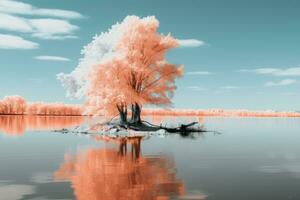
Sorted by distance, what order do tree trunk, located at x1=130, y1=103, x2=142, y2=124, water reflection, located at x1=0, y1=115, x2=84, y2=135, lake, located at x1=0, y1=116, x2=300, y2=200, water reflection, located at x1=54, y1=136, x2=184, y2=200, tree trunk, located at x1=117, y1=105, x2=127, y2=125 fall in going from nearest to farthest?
water reflection, located at x1=54, y1=136, x2=184, y2=200 → lake, located at x1=0, y1=116, x2=300, y2=200 → water reflection, located at x1=0, y1=115, x2=84, y2=135 → tree trunk, located at x1=117, y1=105, x2=127, y2=125 → tree trunk, located at x1=130, y1=103, x2=142, y2=124

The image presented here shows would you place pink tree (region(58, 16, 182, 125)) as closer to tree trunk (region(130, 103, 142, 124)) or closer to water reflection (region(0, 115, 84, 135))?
tree trunk (region(130, 103, 142, 124))

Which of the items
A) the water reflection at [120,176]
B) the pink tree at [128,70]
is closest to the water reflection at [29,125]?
the pink tree at [128,70]

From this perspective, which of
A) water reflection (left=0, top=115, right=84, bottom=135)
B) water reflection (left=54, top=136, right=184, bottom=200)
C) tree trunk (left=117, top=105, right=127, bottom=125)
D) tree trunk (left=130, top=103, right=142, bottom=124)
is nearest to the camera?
water reflection (left=54, top=136, right=184, bottom=200)

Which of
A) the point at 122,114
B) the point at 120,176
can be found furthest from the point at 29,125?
the point at 120,176

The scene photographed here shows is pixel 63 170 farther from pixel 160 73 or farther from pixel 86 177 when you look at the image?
pixel 160 73

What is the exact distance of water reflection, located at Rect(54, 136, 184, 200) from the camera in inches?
523

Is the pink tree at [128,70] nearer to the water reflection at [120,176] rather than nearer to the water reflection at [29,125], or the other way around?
the water reflection at [29,125]

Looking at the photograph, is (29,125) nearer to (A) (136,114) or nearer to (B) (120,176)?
(A) (136,114)

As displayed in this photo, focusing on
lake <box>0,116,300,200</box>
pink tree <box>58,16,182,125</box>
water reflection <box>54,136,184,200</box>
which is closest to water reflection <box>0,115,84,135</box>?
pink tree <box>58,16,182,125</box>

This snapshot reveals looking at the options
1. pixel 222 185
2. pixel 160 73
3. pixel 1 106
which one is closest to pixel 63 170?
pixel 222 185

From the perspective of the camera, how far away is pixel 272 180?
16266 mm

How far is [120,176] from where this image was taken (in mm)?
16562

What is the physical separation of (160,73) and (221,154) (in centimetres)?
2517

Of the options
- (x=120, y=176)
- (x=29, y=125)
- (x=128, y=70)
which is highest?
(x=128, y=70)
